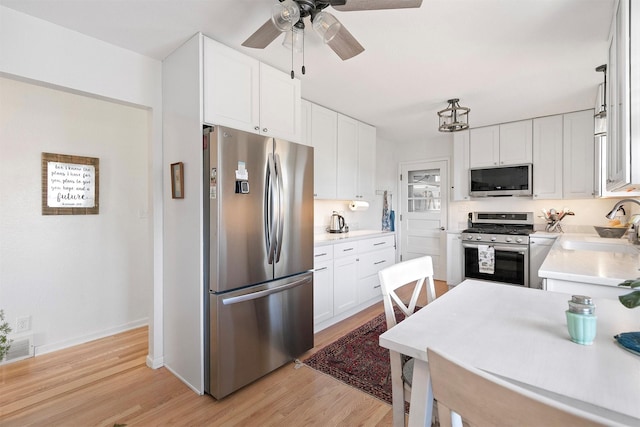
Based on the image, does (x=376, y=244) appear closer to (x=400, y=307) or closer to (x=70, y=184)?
(x=400, y=307)

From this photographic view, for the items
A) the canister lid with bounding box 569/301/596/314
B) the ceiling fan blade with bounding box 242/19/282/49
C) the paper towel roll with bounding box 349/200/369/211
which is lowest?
the canister lid with bounding box 569/301/596/314

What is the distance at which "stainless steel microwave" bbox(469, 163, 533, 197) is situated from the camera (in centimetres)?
405

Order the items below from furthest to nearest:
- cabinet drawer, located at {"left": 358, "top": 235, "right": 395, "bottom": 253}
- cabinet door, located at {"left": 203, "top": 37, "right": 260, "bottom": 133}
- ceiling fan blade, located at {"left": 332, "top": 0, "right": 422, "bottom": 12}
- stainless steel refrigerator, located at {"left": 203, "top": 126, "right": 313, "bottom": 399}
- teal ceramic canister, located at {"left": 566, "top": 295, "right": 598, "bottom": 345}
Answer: cabinet drawer, located at {"left": 358, "top": 235, "right": 395, "bottom": 253} < cabinet door, located at {"left": 203, "top": 37, "right": 260, "bottom": 133} < stainless steel refrigerator, located at {"left": 203, "top": 126, "right": 313, "bottom": 399} < ceiling fan blade, located at {"left": 332, "top": 0, "right": 422, "bottom": 12} < teal ceramic canister, located at {"left": 566, "top": 295, "right": 598, "bottom": 345}

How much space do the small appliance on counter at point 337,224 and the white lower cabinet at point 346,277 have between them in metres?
0.50

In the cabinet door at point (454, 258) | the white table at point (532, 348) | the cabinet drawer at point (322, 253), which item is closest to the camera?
the white table at point (532, 348)

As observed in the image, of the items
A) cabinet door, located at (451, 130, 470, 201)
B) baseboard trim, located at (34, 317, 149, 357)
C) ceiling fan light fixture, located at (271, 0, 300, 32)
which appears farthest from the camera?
cabinet door, located at (451, 130, 470, 201)

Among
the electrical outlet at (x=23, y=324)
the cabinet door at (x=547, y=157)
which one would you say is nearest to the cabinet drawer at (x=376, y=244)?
the cabinet door at (x=547, y=157)

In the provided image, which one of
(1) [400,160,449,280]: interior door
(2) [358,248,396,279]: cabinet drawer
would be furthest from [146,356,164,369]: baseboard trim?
(1) [400,160,449,280]: interior door

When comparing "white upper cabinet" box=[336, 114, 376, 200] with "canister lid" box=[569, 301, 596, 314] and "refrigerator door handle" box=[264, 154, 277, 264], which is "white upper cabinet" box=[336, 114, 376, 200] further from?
"canister lid" box=[569, 301, 596, 314]

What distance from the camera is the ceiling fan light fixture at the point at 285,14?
4.96 feet

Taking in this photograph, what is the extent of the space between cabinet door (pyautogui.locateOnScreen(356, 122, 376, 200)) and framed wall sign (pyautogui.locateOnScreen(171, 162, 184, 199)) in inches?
96.2

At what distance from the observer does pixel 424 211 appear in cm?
522

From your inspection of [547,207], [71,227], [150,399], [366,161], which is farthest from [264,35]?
[547,207]

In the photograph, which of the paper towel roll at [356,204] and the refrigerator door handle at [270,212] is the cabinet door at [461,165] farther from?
the refrigerator door handle at [270,212]
